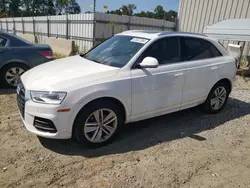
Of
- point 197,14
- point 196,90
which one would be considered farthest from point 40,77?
point 197,14

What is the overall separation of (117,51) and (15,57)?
310 cm

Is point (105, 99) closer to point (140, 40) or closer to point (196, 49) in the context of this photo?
point (140, 40)

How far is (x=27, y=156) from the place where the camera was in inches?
119

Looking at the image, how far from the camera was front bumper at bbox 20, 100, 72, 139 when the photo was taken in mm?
2830

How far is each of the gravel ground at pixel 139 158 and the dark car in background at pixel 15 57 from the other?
1.64m

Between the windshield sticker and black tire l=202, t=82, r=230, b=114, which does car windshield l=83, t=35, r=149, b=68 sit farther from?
black tire l=202, t=82, r=230, b=114

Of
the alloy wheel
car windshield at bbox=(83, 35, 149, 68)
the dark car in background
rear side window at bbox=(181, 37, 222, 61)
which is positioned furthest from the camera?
the dark car in background

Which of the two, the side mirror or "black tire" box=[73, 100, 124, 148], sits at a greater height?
the side mirror

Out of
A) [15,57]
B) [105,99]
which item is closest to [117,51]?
[105,99]

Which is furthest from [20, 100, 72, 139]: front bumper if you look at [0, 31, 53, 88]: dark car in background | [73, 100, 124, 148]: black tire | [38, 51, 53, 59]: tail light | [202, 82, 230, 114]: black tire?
[38, 51, 53, 59]: tail light

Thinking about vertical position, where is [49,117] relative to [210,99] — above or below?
above

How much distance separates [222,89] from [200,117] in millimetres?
776

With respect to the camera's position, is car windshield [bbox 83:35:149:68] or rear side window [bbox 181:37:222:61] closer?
car windshield [bbox 83:35:149:68]

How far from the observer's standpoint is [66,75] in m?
3.12
